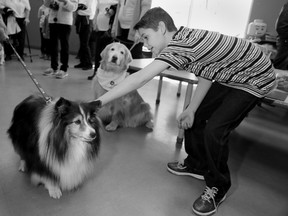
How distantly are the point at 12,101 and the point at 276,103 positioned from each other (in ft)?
9.51

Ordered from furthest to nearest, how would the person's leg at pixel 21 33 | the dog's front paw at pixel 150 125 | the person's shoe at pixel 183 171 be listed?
the person's leg at pixel 21 33 < the dog's front paw at pixel 150 125 < the person's shoe at pixel 183 171

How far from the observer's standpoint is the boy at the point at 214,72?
138 centimetres

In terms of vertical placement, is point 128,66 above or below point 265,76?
below

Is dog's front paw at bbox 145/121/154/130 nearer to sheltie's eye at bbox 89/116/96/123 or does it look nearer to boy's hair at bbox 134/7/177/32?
sheltie's eye at bbox 89/116/96/123

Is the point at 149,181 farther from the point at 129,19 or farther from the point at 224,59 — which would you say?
the point at 129,19

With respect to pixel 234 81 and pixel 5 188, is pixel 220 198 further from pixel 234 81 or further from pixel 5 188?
pixel 5 188

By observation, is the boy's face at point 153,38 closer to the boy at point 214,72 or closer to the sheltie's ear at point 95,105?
the boy at point 214,72

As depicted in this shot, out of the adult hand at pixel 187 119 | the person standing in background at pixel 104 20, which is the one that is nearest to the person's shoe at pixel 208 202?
the adult hand at pixel 187 119

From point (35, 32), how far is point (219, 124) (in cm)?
755

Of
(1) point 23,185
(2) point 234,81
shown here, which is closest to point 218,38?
(2) point 234,81

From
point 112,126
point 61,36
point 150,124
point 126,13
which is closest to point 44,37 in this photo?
point 61,36

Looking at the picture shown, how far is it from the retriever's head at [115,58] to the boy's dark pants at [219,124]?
1411 mm

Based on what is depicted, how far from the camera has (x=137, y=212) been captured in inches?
62.8

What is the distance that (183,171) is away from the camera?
2064mm
